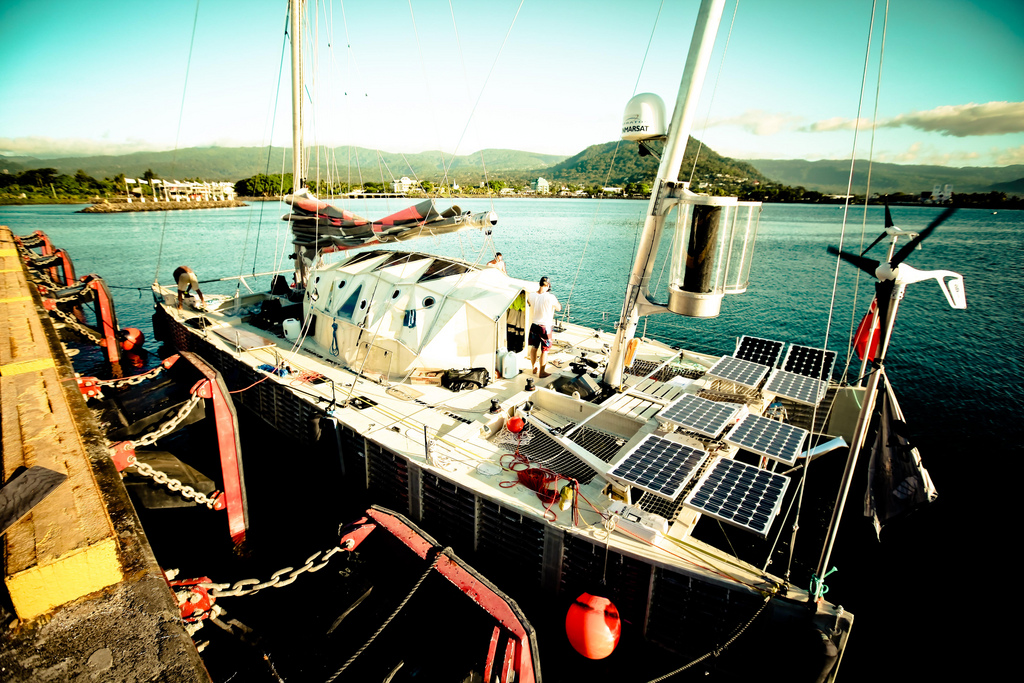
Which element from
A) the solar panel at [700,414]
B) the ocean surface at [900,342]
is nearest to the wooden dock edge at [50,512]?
the solar panel at [700,414]

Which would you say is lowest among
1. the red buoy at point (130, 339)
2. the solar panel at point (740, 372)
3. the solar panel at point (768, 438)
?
the red buoy at point (130, 339)

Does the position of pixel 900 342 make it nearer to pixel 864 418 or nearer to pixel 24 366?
pixel 864 418

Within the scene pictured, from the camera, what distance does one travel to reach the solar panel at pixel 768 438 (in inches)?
271

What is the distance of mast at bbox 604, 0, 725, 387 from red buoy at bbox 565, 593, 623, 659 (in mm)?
4919

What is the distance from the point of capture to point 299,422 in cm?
1064

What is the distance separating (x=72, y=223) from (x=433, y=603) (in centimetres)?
9240

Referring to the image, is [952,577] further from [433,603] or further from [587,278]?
[587,278]

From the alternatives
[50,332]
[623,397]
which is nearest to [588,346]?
[623,397]

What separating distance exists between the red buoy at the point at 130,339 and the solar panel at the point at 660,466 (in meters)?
21.9

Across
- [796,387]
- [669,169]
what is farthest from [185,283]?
[796,387]

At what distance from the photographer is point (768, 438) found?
7363 millimetres

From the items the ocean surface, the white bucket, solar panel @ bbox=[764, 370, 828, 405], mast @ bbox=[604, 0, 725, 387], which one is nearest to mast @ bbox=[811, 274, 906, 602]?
the ocean surface

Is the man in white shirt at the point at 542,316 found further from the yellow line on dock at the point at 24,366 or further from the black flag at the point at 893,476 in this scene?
the yellow line on dock at the point at 24,366

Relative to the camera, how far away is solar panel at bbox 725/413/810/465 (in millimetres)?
6895
